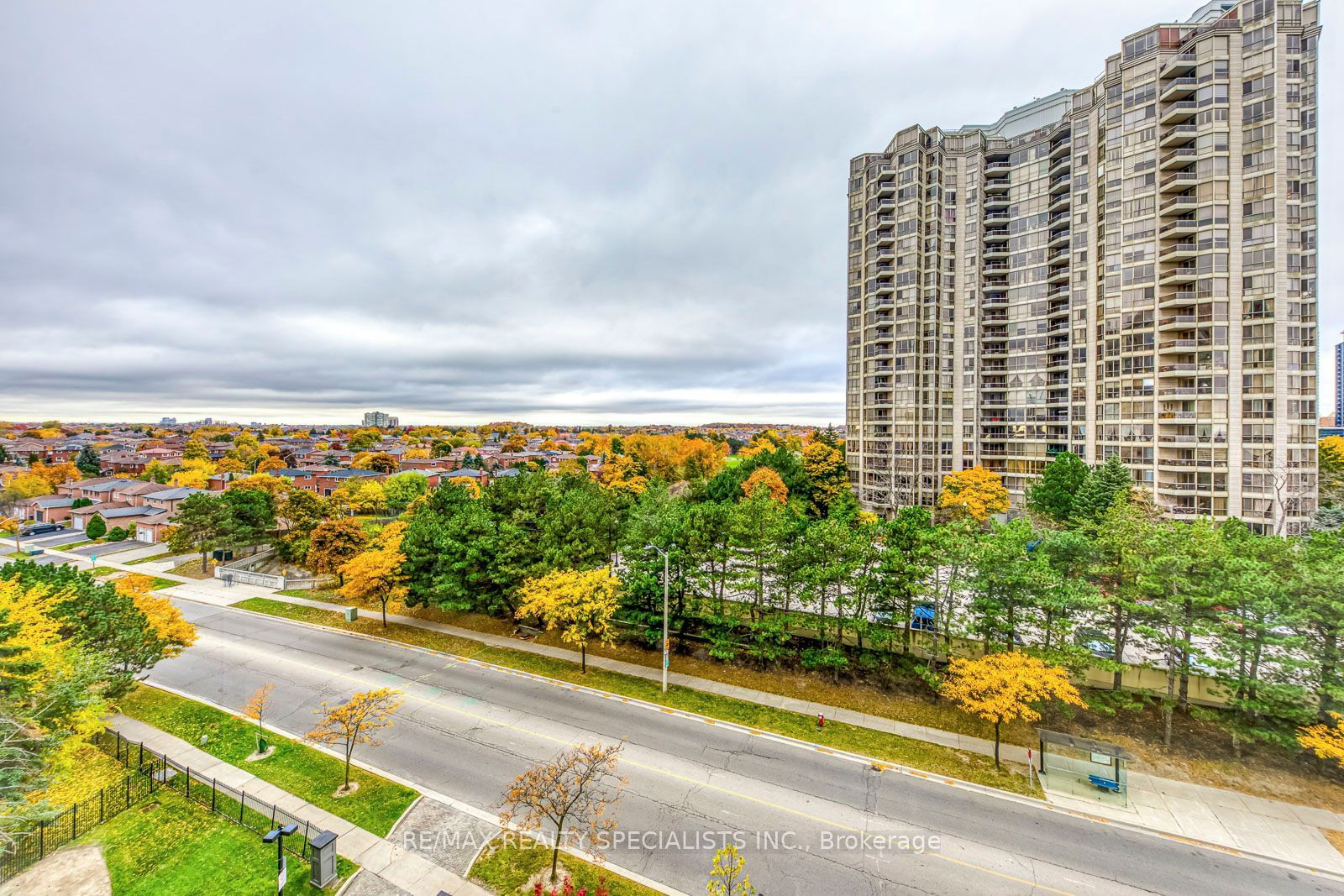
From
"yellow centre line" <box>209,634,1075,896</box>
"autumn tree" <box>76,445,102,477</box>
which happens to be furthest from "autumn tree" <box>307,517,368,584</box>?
"autumn tree" <box>76,445,102,477</box>

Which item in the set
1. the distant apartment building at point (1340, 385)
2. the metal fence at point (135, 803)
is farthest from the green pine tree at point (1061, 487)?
the distant apartment building at point (1340, 385)

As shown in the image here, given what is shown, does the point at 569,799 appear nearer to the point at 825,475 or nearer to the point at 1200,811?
the point at 1200,811

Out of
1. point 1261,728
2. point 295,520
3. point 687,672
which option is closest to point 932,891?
point 687,672

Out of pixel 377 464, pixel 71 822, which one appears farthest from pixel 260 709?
pixel 377 464

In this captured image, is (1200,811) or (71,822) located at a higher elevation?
(71,822)

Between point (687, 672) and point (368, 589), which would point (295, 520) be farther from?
point (687, 672)

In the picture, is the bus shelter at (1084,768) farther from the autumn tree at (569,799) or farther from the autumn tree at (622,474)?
the autumn tree at (622,474)
